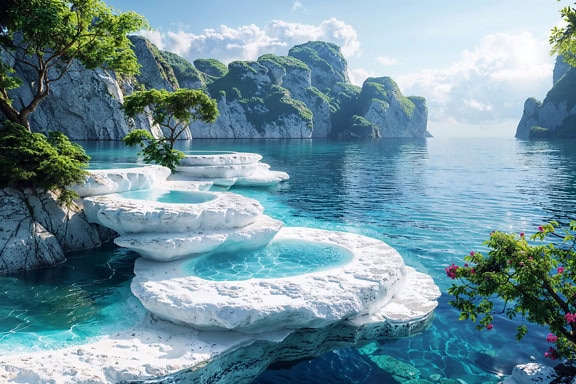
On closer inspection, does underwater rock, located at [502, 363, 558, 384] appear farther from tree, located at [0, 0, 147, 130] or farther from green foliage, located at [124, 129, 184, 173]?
green foliage, located at [124, 129, 184, 173]

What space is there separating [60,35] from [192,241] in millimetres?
12434

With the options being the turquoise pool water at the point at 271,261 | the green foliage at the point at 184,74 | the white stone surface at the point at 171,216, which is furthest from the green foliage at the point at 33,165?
the green foliage at the point at 184,74

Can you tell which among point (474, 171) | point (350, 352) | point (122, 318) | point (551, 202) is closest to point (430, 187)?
point (551, 202)

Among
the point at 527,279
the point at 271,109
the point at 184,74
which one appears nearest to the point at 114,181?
the point at 527,279

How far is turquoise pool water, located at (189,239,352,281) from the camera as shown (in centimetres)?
1197

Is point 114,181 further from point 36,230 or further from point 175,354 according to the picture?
point 175,354

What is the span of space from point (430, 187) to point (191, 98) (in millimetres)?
23606

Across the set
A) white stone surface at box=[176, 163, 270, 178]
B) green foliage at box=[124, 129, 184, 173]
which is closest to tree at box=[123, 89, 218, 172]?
green foliage at box=[124, 129, 184, 173]

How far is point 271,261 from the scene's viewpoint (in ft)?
43.1

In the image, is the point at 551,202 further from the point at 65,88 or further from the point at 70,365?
the point at 65,88

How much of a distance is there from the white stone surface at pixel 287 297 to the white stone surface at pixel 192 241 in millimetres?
431

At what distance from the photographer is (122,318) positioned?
10.4 metres

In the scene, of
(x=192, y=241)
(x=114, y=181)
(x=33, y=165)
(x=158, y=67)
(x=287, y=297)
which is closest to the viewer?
(x=287, y=297)

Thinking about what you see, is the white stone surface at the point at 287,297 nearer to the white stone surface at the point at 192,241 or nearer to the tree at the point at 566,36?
the white stone surface at the point at 192,241
